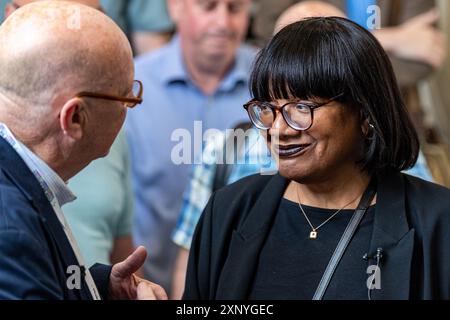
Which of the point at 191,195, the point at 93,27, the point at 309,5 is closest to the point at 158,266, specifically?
the point at 191,195

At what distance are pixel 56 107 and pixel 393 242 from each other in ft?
2.86

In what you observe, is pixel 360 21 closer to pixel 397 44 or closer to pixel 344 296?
pixel 397 44

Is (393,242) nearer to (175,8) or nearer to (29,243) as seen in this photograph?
(29,243)

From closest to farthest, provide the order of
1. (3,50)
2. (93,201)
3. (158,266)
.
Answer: (3,50), (93,201), (158,266)

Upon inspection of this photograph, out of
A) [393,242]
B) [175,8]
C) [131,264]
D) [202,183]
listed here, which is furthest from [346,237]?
[175,8]

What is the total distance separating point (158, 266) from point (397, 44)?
1443 mm

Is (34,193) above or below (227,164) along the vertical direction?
above

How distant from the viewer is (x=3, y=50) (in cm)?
230

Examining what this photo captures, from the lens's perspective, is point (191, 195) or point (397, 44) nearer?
point (191, 195)

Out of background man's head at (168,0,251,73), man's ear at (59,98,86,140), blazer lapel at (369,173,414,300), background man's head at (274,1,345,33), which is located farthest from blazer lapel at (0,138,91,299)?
background man's head at (168,0,251,73)

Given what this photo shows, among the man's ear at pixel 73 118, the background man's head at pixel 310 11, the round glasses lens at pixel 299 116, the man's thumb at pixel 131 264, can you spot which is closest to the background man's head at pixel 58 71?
the man's ear at pixel 73 118

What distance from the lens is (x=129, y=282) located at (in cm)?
251

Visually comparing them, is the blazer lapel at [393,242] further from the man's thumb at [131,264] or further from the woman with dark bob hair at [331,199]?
the man's thumb at [131,264]
